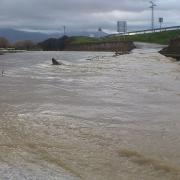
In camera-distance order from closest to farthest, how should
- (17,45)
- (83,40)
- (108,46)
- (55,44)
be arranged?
(108,46)
(83,40)
(55,44)
(17,45)

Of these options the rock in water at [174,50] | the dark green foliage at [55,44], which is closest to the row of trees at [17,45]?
the dark green foliage at [55,44]

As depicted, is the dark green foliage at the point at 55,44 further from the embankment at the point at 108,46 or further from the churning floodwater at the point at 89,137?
the churning floodwater at the point at 89,137

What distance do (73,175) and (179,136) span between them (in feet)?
11.1

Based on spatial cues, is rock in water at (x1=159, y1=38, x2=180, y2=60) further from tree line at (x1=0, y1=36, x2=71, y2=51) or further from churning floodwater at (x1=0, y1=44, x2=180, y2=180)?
tree line at (x1=0, y1=36, x2=71, y2=51)

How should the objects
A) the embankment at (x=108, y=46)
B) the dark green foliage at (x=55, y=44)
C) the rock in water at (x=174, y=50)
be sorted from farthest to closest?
the dark green foliage at (x=55, y=44), the embankment at (x=108, y=46), the rock in water at (x=174, y=50)

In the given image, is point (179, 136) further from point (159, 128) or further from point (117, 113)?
point (117, 113)

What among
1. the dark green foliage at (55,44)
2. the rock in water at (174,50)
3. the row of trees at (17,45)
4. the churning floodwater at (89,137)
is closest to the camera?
the churning floodwater at (89,137)

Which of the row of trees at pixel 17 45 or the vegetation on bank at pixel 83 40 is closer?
the vegetation on bank at pixel 83 40

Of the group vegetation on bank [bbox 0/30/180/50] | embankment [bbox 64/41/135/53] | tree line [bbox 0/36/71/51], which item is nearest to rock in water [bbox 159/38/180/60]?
embankment [bbox 64/41/135/53]

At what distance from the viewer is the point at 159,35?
105 metres

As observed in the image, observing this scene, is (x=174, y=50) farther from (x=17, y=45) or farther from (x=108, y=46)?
(x=17, y=45)

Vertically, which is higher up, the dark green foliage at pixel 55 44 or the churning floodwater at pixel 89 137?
the churning floodwater at pixel 89 137

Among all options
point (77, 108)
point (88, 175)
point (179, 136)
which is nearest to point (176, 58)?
point (77, 108)

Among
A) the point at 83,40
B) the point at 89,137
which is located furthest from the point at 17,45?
the point at 89,137
